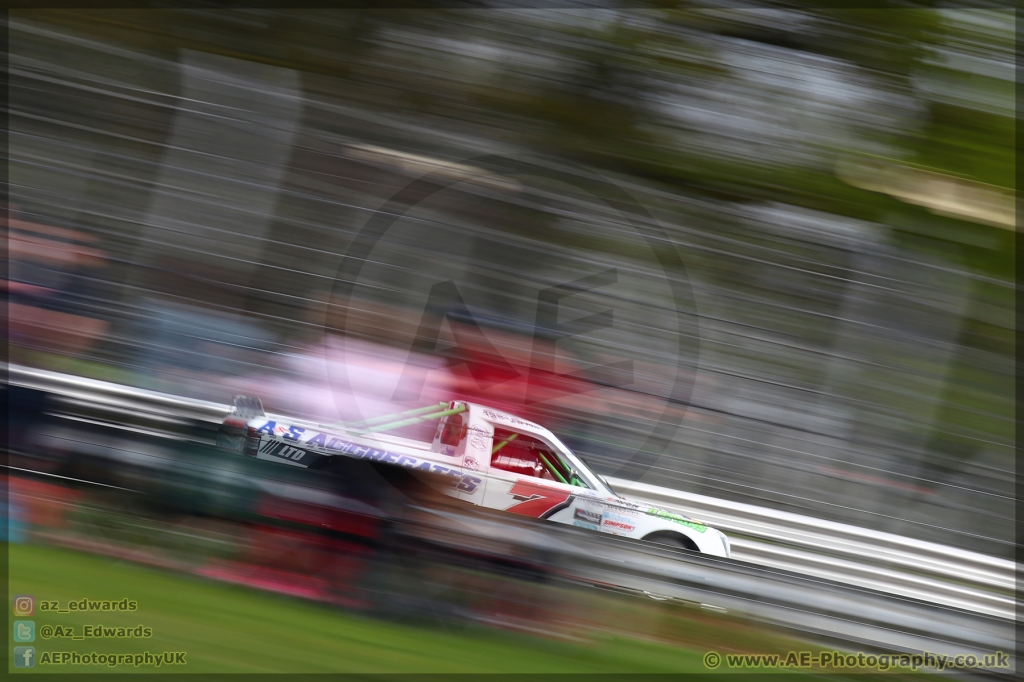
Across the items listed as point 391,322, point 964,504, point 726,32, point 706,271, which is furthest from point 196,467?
point 964,504

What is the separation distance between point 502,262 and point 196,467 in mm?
1120

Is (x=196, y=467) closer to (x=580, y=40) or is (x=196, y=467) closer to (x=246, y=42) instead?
(x=246, y=42)

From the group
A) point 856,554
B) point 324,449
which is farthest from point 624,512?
point 324,449

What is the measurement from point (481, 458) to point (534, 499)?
0.40m

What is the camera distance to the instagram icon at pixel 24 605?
79.7 inches

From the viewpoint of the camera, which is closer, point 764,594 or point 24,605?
point 24,605

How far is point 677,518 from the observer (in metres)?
3.10

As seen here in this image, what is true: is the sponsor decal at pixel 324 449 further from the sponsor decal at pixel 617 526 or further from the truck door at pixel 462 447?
the sponsor decal at pixel 617 526

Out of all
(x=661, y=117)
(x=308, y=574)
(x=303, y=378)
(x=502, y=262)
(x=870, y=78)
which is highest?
(x=870, y=78)

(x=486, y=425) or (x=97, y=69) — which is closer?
(x=97, y=69)

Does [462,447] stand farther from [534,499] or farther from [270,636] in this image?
[270,636]

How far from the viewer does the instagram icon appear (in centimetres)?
202

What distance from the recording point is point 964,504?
94.3 inches

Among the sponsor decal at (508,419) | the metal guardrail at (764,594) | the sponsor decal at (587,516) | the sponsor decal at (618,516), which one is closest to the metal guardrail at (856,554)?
the metal guardrail at (764,594)
